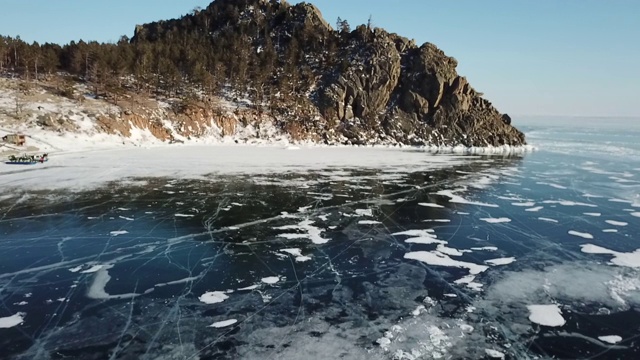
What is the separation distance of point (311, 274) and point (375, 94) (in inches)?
2988

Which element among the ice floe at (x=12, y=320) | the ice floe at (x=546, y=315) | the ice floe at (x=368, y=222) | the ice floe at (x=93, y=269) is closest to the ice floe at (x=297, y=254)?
the ice floe at (x=368, y=222)

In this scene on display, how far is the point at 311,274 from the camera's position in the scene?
11828mm

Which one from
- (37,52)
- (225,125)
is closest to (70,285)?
(225,125)

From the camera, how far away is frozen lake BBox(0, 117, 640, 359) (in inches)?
322

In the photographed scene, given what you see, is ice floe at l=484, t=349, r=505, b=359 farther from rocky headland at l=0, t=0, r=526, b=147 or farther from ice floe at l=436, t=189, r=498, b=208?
rocky headland at l=0, t=0, r=526, b=147

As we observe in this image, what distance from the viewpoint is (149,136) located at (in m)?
55.3

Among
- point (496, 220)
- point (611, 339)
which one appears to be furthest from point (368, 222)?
point (611, 339)

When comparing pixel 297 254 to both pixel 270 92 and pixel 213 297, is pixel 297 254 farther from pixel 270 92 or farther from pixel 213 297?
pixel 270 92

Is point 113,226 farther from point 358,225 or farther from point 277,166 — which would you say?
point 277,166

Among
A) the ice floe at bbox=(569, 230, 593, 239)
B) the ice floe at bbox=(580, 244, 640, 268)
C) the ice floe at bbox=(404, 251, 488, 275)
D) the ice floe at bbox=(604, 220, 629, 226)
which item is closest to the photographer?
the ice floe at bbox=(404, 251, 488, 275)

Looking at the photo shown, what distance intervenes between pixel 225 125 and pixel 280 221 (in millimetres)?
51507

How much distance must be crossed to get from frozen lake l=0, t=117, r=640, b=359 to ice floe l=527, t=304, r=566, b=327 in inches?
1.9

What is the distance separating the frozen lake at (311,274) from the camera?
819 centimetres

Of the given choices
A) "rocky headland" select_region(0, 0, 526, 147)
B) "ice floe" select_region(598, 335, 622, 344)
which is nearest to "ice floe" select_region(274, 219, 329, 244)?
"ice floe" select_region(598, 335, 622, 344)
